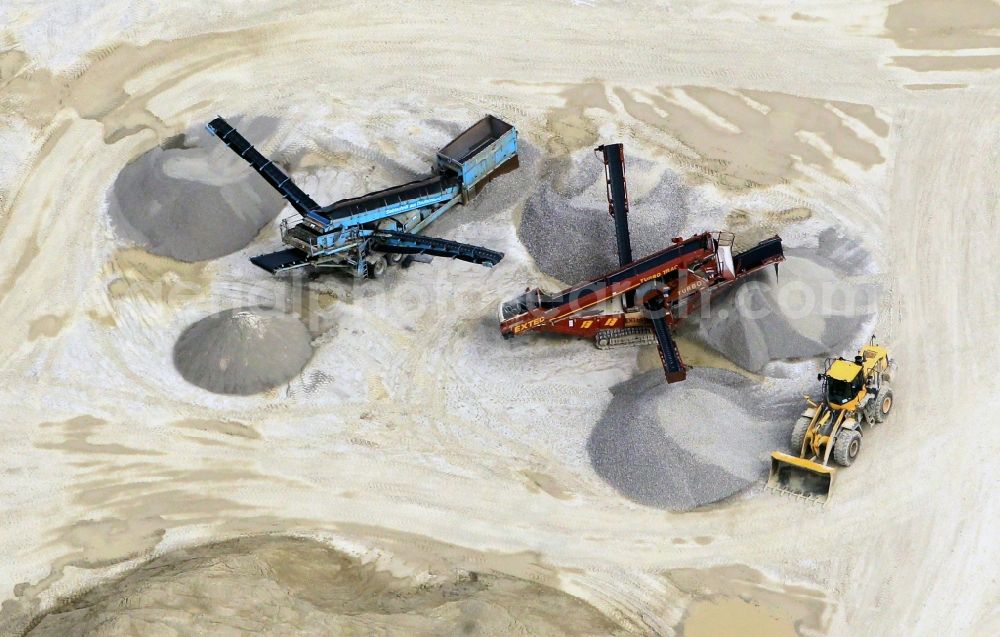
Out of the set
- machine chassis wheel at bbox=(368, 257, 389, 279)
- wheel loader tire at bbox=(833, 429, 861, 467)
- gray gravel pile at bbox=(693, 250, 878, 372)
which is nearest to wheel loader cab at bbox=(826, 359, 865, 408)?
wheel loader tire at bbox=(833, 429, 861, 467)

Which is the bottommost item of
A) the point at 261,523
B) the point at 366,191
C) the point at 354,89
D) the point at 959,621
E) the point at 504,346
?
the point at 959,621

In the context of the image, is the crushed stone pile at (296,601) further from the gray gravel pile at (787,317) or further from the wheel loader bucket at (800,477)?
the gray gravel pile at (787,317)

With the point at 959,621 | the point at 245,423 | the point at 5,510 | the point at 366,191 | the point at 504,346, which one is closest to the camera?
the point at 959,621

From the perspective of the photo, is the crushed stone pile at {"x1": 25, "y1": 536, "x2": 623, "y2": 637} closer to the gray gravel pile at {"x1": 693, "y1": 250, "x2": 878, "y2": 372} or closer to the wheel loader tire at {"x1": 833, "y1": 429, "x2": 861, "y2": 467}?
the wheel loader tire at {"x1": 833, "y1": 429, "x2": 861, "y2": 467}

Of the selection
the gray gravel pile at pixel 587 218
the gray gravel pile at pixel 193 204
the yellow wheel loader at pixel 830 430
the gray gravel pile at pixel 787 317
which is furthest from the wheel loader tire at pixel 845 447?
the gray gravel pile at pixel 193 204

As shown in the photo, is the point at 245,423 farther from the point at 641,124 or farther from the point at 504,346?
the point at 641,124

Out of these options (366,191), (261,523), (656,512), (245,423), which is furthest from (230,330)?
(656,512)
